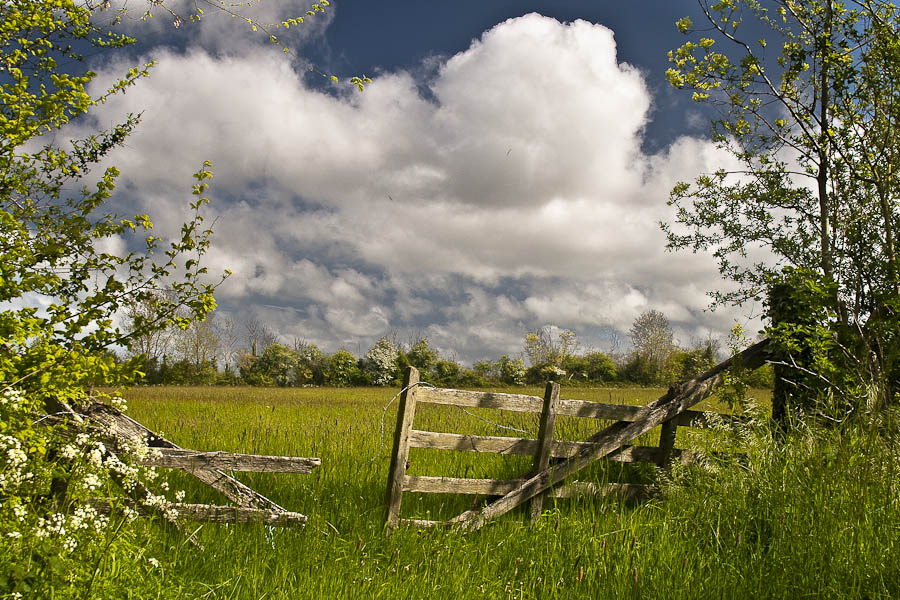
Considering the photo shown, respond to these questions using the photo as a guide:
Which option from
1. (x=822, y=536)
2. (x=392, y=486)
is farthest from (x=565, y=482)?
(x=822, y=536)

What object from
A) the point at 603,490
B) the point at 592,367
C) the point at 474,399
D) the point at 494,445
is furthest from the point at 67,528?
the point at 592,367

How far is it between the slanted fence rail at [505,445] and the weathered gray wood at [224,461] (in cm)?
92

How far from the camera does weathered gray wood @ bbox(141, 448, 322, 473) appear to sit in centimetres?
509

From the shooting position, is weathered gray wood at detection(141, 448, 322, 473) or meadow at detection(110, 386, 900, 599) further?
weathered gray wood at detection(141, 448, 322, 473)

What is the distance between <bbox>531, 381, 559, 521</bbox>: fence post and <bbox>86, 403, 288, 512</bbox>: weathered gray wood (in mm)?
2718

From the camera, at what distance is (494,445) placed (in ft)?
19.9

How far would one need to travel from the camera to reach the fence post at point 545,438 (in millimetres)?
6242

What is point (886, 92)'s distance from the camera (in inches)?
332

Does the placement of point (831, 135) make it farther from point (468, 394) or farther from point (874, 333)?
point (468, 394)

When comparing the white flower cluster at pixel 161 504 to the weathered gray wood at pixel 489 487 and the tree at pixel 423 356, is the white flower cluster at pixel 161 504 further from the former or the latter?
the tree at pixel 423 356

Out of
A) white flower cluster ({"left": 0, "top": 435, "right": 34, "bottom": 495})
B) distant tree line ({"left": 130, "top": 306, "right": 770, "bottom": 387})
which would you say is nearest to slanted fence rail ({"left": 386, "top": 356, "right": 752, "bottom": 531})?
white flower cluster ({"left": 0, "top": 435, "right": 34, "bottom": 495})

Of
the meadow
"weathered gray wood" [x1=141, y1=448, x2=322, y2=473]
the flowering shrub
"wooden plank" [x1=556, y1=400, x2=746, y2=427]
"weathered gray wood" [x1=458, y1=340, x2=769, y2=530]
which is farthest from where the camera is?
"wooden plank" [x1=556, y1=400, x2=746, y2=427]

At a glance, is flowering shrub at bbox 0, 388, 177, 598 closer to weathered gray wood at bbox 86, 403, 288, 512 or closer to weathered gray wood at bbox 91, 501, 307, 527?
weathered gray wood at bbox 86, 403, 288, 512

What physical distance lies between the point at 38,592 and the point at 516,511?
4.48 m
